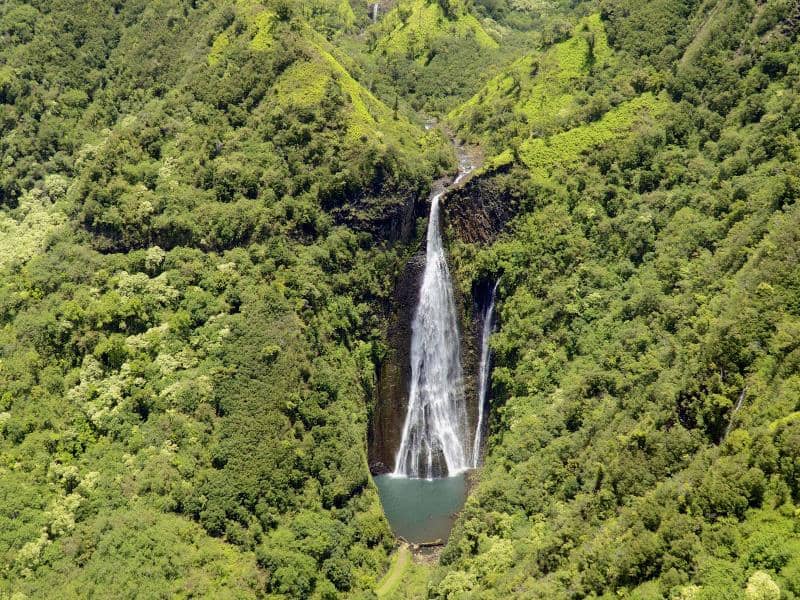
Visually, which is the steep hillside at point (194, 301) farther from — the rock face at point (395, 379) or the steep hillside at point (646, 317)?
the steep hillside at point (646, 317)

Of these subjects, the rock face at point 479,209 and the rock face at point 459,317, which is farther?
the rock face at point 479,209

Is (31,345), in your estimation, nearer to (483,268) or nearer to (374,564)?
(374,564)

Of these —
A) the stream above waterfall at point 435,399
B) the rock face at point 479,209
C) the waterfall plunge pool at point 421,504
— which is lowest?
the waterfall plunge pool at point 421,504

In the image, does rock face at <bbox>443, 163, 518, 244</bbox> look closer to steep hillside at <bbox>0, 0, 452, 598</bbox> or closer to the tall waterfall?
the tall waterfall

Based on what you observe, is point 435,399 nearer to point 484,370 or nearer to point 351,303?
point 484,370

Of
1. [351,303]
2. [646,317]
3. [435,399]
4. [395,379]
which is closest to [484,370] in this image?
[435,399]

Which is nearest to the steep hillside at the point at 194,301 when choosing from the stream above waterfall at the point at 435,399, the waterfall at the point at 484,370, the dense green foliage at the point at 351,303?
the dense green foliage at the point at 351,303
